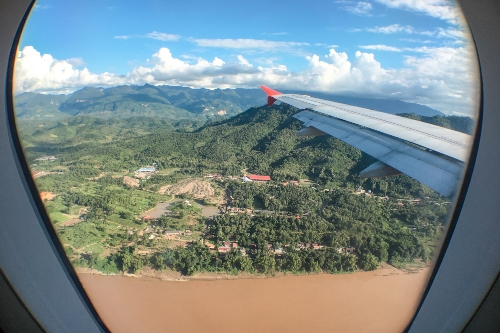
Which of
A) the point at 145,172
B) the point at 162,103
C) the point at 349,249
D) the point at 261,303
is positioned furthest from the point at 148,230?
the point at 162,103

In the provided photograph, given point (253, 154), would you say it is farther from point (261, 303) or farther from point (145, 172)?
point (261, 303)

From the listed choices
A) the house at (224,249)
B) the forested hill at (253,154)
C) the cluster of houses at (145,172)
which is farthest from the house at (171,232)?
the cluster of houses at (145,172)

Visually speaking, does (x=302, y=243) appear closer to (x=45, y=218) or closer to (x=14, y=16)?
(x=45, y=218)

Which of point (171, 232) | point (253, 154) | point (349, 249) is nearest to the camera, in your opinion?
point (349, 249)

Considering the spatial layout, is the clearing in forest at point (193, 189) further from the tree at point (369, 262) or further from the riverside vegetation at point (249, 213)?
the tree at point (369, 262)

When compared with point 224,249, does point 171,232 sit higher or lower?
lower

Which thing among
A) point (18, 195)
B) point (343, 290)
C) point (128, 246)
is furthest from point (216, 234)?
point (18, 195)

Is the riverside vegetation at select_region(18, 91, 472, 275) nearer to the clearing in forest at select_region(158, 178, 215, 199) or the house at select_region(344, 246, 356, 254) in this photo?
the house at select_region(344, 246, 356, 254)
